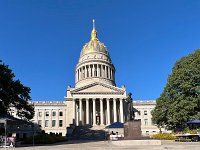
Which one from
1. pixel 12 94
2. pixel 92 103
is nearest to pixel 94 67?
pixel 92 103

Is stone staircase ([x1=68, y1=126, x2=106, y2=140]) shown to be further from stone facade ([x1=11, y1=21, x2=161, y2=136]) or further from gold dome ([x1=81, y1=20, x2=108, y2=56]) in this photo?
gold dome ([x1=81, y1=20, x2=108, y2=56])

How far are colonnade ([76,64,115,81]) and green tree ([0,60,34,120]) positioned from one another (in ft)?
176

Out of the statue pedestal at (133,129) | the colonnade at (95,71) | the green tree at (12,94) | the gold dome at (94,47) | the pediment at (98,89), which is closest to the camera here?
the statue pedestal at (133,129)

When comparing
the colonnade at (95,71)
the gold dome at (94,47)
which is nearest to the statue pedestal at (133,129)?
the colonnade at (95,71)

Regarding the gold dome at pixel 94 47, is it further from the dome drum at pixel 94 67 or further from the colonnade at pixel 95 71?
the colonnade at pixel 95 71

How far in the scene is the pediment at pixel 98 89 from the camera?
77938 mm

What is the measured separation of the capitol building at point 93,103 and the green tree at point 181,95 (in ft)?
82.6

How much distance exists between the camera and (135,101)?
9681 centimetres

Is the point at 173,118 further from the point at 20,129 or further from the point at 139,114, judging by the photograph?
the point at 139,114

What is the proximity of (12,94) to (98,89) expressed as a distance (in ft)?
136

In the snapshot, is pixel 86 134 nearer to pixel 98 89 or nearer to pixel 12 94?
pixel 98 89

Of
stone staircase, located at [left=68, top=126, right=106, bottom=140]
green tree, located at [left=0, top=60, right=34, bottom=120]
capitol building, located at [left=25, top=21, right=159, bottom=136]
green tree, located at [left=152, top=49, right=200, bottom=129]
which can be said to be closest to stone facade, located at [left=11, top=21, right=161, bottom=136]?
capitol building, located at [left=25, top=21, right=159, bottom=136]

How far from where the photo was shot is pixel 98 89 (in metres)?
79.0

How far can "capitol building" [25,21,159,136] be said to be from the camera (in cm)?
7725
